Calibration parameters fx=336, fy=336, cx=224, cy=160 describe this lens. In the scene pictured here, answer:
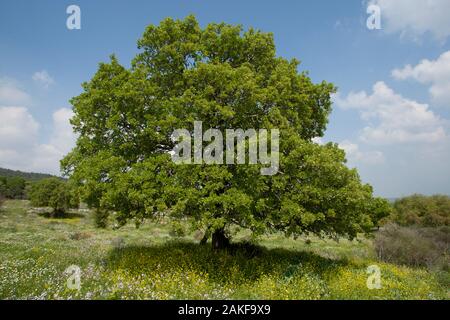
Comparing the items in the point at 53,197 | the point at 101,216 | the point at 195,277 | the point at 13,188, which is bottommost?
the point at 195,277

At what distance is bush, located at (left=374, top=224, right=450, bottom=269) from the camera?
81.0 ft

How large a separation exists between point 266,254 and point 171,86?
11.3 m

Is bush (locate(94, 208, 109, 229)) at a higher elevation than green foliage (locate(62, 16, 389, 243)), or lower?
lower

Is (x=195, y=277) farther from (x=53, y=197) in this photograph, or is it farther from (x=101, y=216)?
(x=53, y=197)

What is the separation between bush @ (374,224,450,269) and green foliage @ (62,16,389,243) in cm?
987

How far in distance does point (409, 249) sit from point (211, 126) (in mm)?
19007

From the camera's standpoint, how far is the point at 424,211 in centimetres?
5297

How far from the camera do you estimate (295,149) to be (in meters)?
15.2

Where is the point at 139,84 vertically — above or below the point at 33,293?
above

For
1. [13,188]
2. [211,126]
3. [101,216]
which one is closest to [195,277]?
[211,126]

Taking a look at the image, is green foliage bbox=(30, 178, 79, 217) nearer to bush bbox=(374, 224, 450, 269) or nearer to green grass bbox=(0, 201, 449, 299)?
green grass bbox=(0, 201, 449, 299)

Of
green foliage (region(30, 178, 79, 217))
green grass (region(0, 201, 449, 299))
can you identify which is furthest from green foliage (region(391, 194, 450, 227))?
green foliage (region(30, 178, 79, 217))
